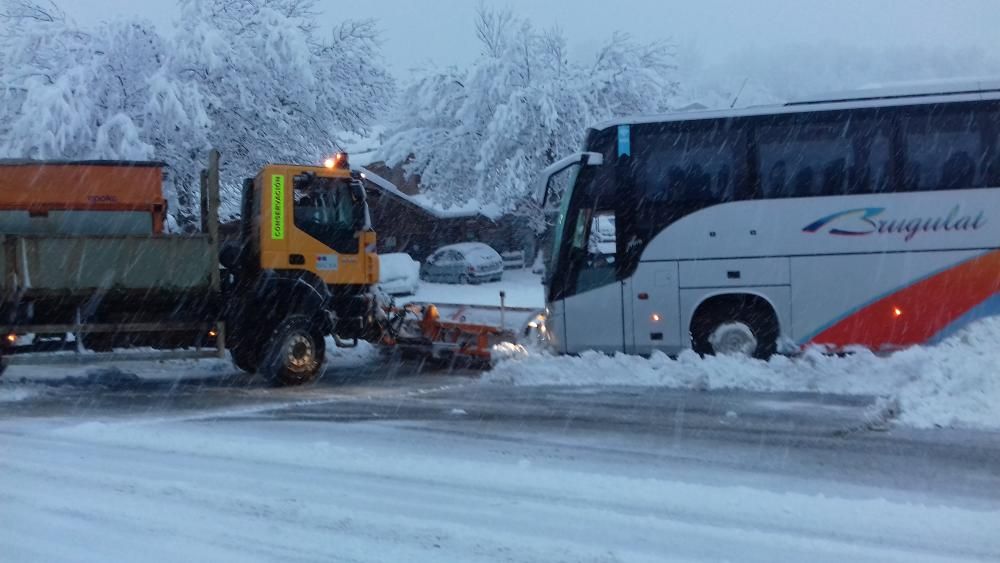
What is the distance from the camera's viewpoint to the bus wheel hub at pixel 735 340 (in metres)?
13.1

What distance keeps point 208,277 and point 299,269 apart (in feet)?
3.87

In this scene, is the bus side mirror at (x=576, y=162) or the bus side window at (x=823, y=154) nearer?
the bus side window at (x=823, y=154)

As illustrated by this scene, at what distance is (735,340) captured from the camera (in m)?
13.1

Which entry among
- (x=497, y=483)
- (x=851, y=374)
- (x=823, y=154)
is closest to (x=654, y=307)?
(x=851, y=374)

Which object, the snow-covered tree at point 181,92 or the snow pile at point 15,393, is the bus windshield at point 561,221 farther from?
the snow-covered tree at point 181,92

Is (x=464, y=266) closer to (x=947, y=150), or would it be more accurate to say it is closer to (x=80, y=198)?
(x=80, y=198)

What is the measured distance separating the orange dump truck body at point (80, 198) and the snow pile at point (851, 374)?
518cm

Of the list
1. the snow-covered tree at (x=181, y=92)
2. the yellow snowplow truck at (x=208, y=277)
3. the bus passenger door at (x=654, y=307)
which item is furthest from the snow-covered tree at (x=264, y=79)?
the bus passenger door at (x=654, y=307)

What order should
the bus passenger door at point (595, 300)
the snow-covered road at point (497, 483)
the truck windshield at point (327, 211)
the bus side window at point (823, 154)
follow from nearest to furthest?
1. the snow-covered road at point (497, 483)
2. the truck windshield at point (327, 211)
3. the bus side window at point (823, 154)
4. the bus passenger door at point (595, 300)

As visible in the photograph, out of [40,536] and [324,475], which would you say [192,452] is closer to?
[324,475]

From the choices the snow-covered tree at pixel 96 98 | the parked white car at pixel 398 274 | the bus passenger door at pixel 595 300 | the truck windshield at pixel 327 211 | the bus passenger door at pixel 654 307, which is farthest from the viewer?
the parked white car at pixel 398 274

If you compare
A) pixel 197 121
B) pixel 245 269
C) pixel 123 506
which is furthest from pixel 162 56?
pixel 123 506

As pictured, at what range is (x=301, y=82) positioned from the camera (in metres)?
23.0

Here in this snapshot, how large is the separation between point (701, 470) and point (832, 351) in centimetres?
658
